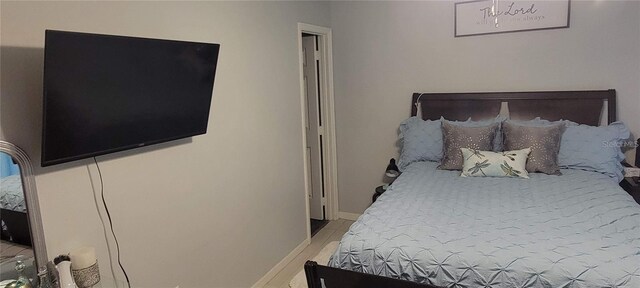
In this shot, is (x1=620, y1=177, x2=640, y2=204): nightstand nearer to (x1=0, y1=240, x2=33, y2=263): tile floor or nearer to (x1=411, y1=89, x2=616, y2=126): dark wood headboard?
(x1=411, y1=89, x2=616, y2=126): dark wood headboard

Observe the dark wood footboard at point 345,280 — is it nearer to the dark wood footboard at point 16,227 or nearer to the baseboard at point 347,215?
the dark wood footboard at point 16,227

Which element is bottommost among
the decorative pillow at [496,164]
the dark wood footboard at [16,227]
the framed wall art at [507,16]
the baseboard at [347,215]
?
the baseboard at [347,215]

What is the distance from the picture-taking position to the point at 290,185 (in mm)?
3426

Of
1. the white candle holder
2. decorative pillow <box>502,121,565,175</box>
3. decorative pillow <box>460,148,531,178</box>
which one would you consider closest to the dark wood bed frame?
decorative pillow <box>502,121,565,175</box>

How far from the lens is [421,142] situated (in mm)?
3488

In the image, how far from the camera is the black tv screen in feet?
4.89

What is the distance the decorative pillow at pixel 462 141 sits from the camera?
3164 millimetres

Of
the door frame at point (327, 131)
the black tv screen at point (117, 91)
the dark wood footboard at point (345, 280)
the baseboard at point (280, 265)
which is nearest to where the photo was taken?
the black tv screen at point (117, 91)

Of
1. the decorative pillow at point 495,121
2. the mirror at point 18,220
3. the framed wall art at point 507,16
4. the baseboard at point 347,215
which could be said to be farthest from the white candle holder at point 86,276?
the framed wall art at point 507,16

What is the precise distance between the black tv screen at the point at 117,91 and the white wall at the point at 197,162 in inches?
5.7

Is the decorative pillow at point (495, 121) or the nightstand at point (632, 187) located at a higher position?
the decorative pillow at point (495, 121)

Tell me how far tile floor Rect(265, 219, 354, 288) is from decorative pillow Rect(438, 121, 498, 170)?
130 centimetres

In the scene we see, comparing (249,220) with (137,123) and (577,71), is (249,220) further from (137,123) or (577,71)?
(577,71)

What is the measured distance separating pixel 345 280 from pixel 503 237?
77cm
